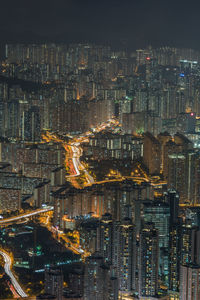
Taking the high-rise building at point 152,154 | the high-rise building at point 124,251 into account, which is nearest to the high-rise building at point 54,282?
the high-rise building at point 124,251

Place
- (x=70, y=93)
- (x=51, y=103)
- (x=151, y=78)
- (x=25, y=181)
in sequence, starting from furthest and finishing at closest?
(x=151, y=78) < (x=70, y=93) < (x=51, y=103) < (x=25, y=181)

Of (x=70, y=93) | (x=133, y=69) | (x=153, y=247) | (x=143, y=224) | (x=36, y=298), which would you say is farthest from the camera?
(x=133, y=69)

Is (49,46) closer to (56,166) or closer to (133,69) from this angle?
(133,69)

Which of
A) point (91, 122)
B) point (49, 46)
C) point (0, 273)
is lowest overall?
point (0, 273)

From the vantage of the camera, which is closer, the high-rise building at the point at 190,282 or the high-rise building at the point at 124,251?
the high-rise building at the point at 190,282

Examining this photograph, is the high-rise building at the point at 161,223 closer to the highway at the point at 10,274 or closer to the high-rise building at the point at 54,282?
the high-rise building at the point at 54,282


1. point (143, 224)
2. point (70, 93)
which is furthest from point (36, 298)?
point (70, 93)

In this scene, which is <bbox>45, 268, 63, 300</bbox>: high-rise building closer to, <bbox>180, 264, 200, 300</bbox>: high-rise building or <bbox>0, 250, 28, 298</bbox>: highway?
<bbox>0, 250, 28, 298</bbox>: highway

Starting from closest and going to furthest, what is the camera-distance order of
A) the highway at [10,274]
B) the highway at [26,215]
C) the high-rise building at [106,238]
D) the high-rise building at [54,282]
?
the high-rise building at [54,282] → the highway at [10,274] → the high-rise building at [106,238] → the highway at [26,215]

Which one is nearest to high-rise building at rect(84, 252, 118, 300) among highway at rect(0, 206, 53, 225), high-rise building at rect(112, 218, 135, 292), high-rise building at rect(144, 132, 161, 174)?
high-rise building at rect(112, 218, 135, 292)

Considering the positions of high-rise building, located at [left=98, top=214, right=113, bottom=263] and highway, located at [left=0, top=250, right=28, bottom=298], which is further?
high-rise building, located at [left=98, top=214, right=113, bottom=263]

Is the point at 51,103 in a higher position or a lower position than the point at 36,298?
higher
